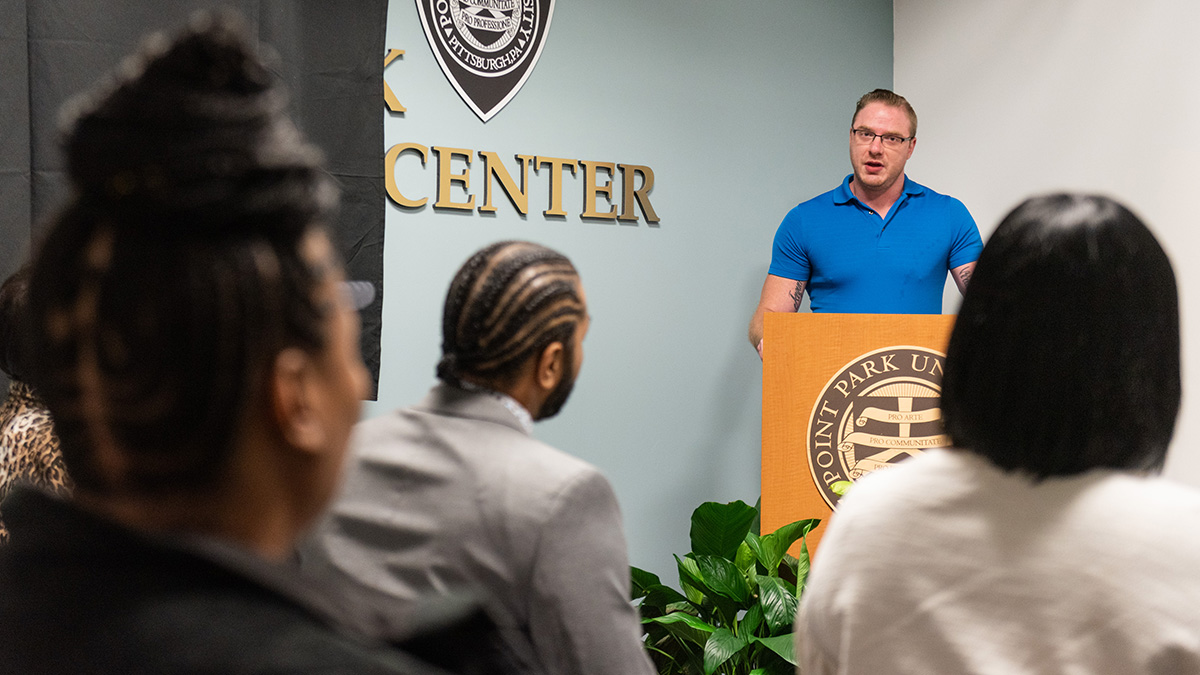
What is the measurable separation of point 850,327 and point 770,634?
31.7 inches

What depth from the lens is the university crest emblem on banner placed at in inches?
129

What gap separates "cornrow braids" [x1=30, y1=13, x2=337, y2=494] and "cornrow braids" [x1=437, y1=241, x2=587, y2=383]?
0.92m

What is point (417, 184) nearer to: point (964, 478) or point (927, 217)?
point (927, 217)

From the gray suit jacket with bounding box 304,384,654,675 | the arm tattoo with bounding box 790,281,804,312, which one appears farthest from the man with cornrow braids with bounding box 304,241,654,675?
the arm tattoo with bounding box 790,281,804,312

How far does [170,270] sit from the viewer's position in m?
0.45

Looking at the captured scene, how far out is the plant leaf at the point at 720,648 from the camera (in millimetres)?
2414

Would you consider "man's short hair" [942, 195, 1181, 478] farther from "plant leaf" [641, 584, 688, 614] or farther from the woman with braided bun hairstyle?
"plant leaf" [641, 584, 688, 614]

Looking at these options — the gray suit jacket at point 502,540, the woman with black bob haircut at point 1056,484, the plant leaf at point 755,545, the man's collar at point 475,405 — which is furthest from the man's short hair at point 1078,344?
the plant leaf at point 755,545

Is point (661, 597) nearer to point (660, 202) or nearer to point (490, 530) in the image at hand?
point (660, 202)

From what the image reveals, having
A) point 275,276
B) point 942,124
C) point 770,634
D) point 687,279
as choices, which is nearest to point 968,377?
point 275,276

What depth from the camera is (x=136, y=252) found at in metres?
0.45

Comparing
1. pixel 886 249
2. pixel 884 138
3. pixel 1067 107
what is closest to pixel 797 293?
pixel 886 249

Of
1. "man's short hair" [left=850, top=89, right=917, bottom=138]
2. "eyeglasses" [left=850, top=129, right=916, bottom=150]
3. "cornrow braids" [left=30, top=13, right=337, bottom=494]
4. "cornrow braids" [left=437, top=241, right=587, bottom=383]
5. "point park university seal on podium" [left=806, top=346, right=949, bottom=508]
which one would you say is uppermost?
"man's short hair" [left=850, top=89, right=917, bottom=138]

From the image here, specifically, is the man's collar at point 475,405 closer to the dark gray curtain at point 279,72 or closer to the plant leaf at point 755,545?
the dark gray curtain at point 279,72
